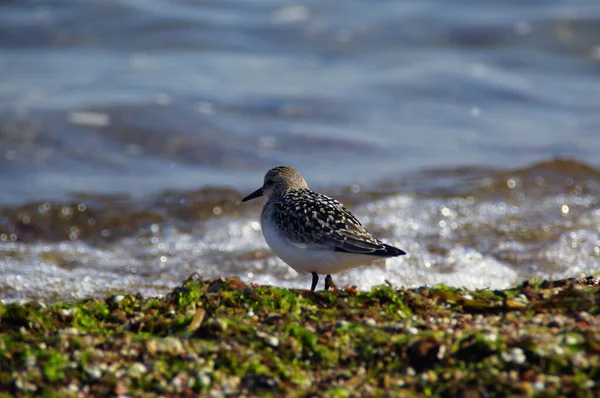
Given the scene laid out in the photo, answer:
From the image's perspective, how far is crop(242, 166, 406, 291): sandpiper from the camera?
179 inches

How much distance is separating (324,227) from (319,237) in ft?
0.23

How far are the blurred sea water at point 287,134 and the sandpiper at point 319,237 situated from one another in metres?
1.39

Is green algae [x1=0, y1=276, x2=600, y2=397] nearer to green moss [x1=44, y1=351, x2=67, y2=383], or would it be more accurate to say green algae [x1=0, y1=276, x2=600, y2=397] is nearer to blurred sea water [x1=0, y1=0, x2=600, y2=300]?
green moss [x1=44, y1=351, x2=67, y2=383]

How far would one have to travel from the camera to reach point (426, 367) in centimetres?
319

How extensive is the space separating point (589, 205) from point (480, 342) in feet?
18.0

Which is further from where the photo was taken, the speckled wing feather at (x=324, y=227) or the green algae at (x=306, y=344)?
the speckled wing feather at (x=324, y=227)

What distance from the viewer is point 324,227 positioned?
4.68m

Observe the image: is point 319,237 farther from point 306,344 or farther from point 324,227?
point 306,344

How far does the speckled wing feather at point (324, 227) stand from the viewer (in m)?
4.54

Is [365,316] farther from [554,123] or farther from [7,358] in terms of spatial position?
[554,123]

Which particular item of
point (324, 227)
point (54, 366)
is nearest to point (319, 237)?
point (324, 227)

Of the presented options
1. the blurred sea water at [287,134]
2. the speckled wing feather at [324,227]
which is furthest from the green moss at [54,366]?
the blurred sea water at [287,134]

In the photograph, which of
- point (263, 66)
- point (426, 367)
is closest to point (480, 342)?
point (426, 367)

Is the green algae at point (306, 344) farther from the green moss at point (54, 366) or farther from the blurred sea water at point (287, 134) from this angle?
the blurred sea water at point (287, 134)
